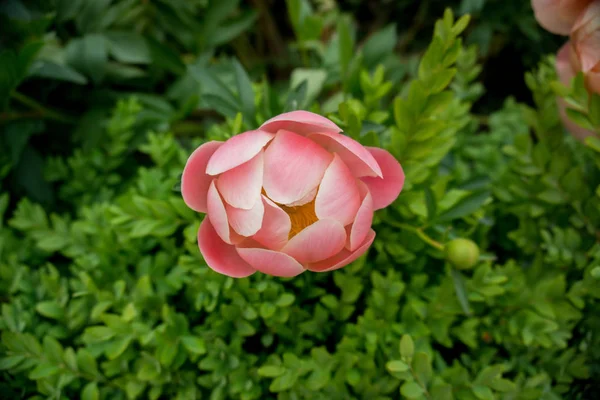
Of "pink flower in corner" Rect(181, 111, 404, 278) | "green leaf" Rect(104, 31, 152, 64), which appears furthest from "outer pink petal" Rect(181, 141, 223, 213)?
"green leaf" Rect(104, 31, 152, 64)

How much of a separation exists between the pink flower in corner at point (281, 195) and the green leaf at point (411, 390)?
0.60ft

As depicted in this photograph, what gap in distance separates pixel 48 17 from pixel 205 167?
54 cm

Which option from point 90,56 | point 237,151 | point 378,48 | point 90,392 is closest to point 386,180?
point 237,151

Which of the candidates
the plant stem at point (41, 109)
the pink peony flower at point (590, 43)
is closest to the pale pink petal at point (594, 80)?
the pink peony flower at point (590, 43)

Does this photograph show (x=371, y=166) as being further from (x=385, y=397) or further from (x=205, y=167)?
(x=385, y=397)

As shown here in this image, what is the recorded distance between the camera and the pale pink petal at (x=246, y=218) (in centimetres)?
53

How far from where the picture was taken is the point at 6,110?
94 centimetres

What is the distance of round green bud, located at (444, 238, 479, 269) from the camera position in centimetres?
62

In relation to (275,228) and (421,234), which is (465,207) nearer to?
(421,234)

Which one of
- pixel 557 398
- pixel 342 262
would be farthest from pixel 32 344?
pixel 557 398

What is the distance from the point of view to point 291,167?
1.75 ft

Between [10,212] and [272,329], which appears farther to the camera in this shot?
[10,212]

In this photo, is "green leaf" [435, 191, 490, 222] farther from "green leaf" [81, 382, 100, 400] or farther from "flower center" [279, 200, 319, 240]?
"green leaf" [81, 382, 100, 400]

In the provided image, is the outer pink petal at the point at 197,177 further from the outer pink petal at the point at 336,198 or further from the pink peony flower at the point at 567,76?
the pink peony flower at the point at 567,76
